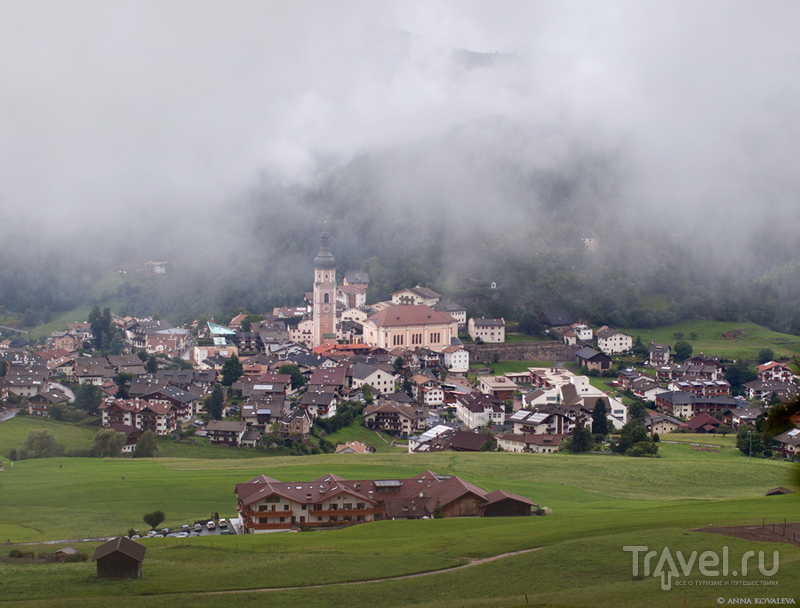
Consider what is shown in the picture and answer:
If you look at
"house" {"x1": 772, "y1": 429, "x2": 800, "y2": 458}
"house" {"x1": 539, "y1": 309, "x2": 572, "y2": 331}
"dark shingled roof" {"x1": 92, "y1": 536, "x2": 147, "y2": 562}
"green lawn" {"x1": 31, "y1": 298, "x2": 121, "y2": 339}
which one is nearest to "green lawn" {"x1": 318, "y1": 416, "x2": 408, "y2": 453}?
"house" {"x1": 772, "y1": 429, "x2": 800, "y2": 458}

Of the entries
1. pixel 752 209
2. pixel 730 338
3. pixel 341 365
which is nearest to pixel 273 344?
pixel 341 365

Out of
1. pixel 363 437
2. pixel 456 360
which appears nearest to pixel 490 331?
pixel 456 360

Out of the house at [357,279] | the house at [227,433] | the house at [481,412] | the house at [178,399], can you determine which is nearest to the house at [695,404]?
the house at [481,412]

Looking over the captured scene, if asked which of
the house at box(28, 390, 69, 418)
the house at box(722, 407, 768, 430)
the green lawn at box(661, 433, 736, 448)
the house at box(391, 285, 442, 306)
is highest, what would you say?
the house at box(391, 285, 442, 306)

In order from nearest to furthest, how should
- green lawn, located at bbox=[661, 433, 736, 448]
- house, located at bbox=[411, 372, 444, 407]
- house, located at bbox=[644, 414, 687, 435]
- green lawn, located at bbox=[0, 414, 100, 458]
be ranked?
green lawn, located at bbox=[0, 414, 100, 458], green lawn, located at bbox=[661, 433, 736, 448], house, located at bbox=[644, 414, 687, 435], house, located at bbox=[411, 372, 444, 407]

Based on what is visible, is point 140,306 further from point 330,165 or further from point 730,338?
point 730,338

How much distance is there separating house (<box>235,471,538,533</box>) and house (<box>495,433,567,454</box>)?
17.3m

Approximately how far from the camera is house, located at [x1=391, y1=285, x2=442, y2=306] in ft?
282

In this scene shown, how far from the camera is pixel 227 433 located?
164 feet

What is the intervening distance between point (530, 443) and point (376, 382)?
17545 millimetres

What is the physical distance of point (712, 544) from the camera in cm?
2023

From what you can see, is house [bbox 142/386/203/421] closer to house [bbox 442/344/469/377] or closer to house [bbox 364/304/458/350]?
house [bbox 442/344/469/377]

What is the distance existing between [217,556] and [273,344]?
52.2m

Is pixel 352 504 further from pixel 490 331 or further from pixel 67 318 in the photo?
pixel 67 318
